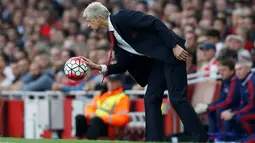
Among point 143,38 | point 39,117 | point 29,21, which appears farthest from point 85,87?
point 29,21

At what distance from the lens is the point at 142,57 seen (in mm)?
11062

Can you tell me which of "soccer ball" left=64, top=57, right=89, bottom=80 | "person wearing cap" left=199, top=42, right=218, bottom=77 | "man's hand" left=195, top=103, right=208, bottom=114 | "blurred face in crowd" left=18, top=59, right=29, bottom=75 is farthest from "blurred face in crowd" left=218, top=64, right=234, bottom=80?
"blurred face in crowd" left=18, top=59, right=29, bottom=75

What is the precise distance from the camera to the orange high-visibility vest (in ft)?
46.7

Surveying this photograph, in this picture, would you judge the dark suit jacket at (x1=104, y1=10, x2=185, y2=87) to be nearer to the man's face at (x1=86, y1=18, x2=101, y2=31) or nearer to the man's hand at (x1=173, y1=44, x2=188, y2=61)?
the man's hand at (x1=173, y1=44, x2=188, y2=61)

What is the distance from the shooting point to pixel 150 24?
10602 millimetres

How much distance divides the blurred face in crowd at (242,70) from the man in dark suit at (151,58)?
Answer: 7.87 ft

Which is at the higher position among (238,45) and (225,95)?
(238,45)

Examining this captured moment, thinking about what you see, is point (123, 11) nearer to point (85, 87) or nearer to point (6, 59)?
point (85, 87)

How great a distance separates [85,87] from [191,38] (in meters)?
2.11

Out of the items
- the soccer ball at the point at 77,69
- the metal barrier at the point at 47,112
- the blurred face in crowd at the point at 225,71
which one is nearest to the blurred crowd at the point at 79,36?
the metal barrier at the point at 47,112

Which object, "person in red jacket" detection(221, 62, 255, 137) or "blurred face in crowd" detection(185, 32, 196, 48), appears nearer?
"person in red jacket" detection(221, 62, 255, 137)

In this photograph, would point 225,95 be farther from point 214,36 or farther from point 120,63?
point 120,63

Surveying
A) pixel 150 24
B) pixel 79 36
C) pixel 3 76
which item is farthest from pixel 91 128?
pixel 3 76

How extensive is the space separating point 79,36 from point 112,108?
558cm
